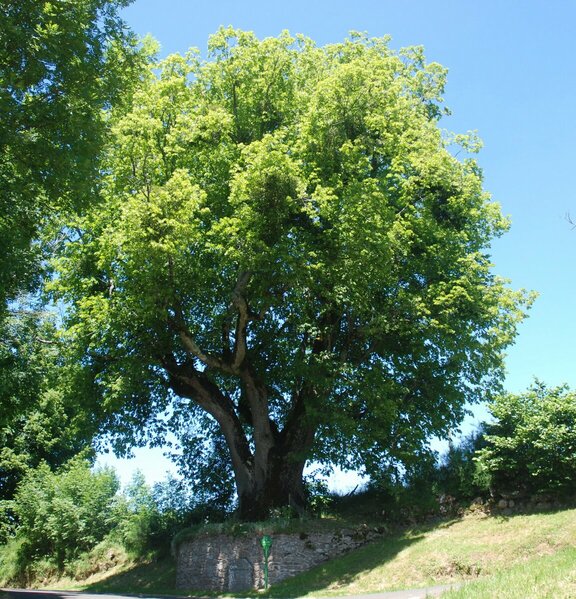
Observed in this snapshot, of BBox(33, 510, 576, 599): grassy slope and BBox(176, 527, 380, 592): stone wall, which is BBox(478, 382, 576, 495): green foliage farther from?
BBox(176, 527, 380, 592): stone wall

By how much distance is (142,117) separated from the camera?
18.3 meters

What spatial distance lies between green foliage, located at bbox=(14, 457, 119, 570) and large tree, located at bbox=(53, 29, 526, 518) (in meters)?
8.48

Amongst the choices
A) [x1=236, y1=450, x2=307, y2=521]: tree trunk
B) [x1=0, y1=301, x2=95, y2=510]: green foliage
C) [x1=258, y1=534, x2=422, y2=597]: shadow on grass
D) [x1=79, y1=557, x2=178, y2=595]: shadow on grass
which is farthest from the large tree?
[x1=79, y1=557, x2=178, y2=595]: shadow on grass

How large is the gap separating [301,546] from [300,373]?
5219mm

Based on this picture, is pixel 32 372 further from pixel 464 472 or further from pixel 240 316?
pixel 464 472

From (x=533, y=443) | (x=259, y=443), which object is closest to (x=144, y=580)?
(x=259, y=443)

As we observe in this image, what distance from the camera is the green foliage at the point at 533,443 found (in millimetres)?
16547

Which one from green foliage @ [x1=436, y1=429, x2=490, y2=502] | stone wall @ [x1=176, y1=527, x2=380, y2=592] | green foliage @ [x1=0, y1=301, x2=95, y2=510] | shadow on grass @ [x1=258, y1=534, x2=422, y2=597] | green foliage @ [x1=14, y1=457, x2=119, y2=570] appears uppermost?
green foliage @ [x1=0, y1=301, x2=95, y2=510]

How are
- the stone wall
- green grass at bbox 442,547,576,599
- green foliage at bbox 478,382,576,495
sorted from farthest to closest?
the stone wall → green foliage at bbox 478,382,576,495 → green grass at bbox 442,547,576,599

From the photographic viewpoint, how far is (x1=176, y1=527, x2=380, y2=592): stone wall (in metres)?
17.8

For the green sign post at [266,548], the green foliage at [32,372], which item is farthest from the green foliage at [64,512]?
the green sign post at [266,548]

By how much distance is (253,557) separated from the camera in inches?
711

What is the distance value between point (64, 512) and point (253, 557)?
1365 cm

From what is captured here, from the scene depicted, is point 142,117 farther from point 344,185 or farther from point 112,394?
point 112,394
